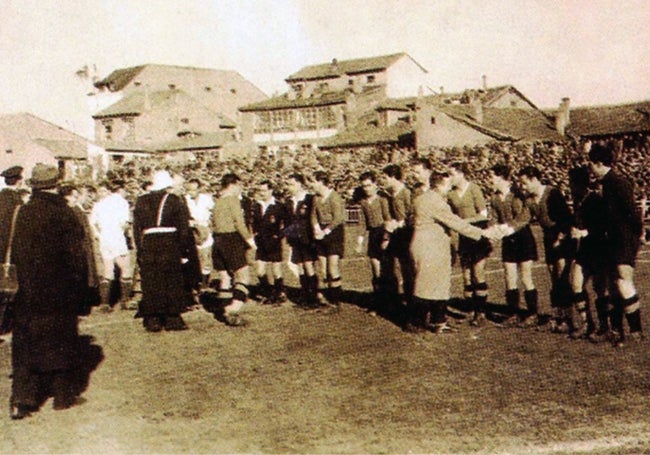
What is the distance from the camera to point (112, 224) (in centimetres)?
1233

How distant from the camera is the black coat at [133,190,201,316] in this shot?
1019cm

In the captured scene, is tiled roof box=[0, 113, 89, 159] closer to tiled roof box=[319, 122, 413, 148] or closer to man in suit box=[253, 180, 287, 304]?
tiled roof box=[319, 122, 413, 148]

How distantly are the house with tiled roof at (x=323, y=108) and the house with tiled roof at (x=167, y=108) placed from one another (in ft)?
10.9

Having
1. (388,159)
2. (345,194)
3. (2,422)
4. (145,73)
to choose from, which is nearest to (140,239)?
(2,422)

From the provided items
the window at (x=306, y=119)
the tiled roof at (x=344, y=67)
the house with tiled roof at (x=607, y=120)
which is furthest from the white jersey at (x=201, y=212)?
the tiled roof at (x=344, y=67)

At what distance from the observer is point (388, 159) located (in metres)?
42.4

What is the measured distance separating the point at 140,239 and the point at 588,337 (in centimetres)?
594

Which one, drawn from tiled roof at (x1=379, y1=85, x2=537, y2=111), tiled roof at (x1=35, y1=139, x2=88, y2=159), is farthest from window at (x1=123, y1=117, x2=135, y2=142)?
tiled roof at (x1=379, y1=85, x2=537, y2=111)

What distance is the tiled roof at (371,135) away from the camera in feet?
193

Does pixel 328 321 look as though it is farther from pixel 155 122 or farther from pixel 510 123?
pixel 155 122

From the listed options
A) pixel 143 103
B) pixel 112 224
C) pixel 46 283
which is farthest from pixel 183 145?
pixel 46 283

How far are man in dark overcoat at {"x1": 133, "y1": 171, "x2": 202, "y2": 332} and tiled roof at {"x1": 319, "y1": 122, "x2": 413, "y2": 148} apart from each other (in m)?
48.6

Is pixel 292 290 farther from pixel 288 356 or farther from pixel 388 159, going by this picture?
pixel 388 159

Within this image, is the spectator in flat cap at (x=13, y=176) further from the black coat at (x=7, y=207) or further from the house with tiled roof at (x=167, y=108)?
the house with tiled roof at (x=167, y=108)
